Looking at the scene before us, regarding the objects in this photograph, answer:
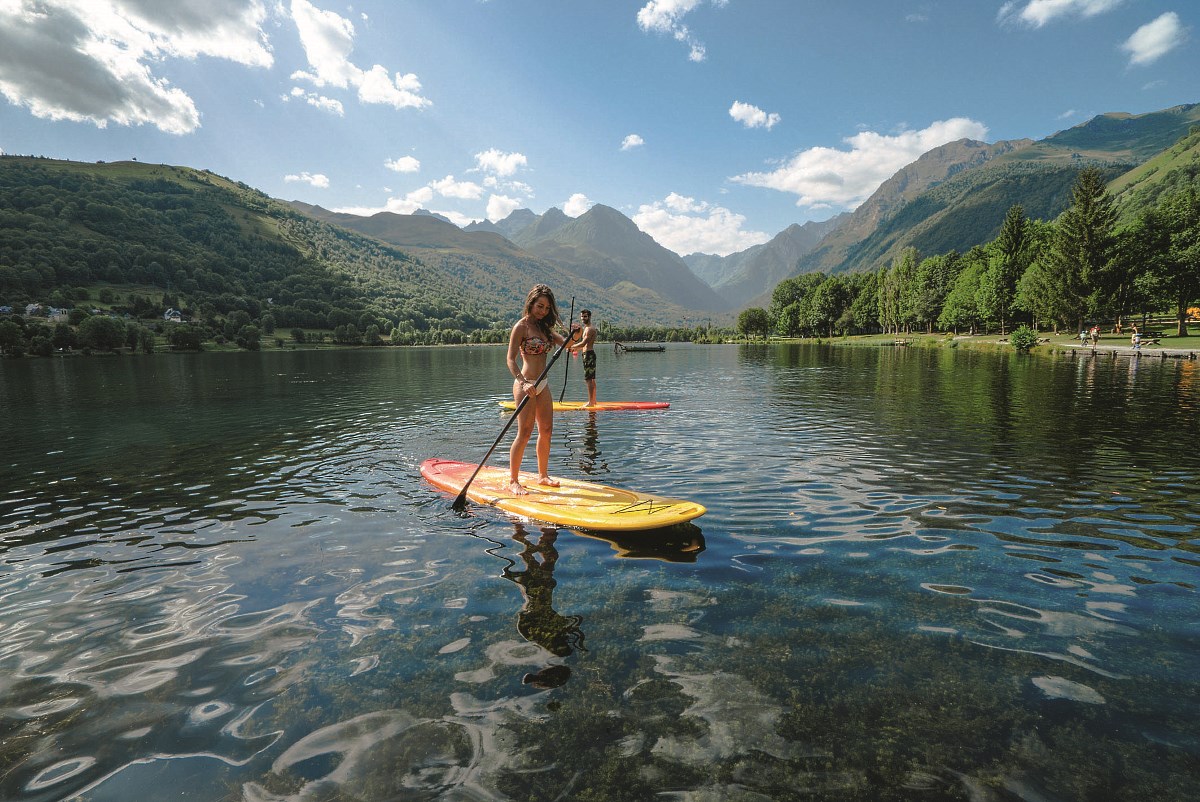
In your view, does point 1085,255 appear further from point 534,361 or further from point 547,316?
point 534,361

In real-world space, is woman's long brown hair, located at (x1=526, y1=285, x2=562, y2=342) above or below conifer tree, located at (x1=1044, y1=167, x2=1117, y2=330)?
below

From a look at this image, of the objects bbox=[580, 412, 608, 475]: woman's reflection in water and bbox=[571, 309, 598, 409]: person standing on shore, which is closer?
bbox=[580, 412, 608, 475]: woman's reflection in water

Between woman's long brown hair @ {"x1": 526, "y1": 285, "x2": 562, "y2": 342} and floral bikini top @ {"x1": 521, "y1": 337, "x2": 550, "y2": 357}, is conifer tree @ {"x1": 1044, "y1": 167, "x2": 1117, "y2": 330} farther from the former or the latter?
floral bikini top @ {"x1": 521, "y1": 337, "x2": 550, "y2": 357}

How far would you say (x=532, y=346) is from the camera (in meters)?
11.2

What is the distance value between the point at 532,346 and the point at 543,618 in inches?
231

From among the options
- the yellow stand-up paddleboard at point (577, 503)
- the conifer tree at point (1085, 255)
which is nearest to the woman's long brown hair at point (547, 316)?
the yellow stand-up paddleboard at point (577, 503)

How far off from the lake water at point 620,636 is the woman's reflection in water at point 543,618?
48mm

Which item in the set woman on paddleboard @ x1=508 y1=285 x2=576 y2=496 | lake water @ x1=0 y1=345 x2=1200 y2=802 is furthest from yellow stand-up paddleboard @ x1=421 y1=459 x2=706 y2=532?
woman on paddleboard @ x1=508 y1=285 x2=576 y2=496

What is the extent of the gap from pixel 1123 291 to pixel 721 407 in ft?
267

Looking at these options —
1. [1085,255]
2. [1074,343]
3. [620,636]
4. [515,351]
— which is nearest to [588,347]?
[515,351]

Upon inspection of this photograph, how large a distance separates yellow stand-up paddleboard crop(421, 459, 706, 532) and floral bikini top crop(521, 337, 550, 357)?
3.00 metres

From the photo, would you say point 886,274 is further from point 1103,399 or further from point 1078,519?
point 1078,519

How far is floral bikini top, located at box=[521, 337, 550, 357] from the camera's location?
11180mm

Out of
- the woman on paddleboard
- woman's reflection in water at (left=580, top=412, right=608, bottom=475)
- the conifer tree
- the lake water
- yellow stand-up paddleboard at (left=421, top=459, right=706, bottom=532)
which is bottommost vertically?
the lake water
